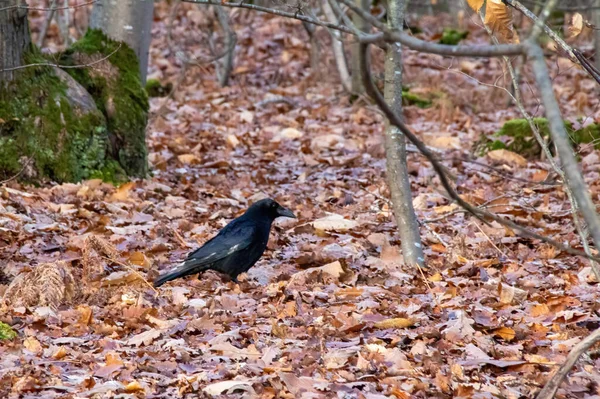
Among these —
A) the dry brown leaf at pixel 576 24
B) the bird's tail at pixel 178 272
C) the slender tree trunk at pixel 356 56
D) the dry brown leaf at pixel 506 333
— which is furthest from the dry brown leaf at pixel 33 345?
the slender tree trunk at pixel 356 56

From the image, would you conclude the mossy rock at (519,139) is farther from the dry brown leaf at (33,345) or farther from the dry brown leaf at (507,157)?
the dry brown leaf at (33,345)

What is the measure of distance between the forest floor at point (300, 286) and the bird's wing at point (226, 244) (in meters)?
0.22

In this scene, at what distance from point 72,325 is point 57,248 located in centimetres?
170

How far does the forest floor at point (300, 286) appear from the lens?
406 cm

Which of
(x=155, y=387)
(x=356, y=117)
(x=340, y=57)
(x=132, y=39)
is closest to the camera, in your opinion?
(x=155, y=387)

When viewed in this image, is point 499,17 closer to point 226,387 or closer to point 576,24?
point 576,24

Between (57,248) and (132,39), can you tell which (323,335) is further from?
(132,39)

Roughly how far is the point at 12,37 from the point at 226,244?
3.26 meters

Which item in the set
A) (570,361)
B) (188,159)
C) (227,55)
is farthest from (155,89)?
(570,361)

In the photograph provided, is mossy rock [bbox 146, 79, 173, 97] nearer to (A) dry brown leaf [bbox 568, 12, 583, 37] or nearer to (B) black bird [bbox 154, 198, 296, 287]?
(B) black bird [bbox 154, 198, 296, 287]

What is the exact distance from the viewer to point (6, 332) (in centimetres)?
454

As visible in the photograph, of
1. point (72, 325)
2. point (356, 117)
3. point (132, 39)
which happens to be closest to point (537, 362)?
point (72, 325)

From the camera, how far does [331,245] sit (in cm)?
673

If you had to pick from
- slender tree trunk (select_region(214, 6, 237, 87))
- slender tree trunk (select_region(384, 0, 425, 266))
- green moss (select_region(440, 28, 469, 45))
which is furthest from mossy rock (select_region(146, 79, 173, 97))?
slender tree trunk (select_region(384, 0, 425, 266))
